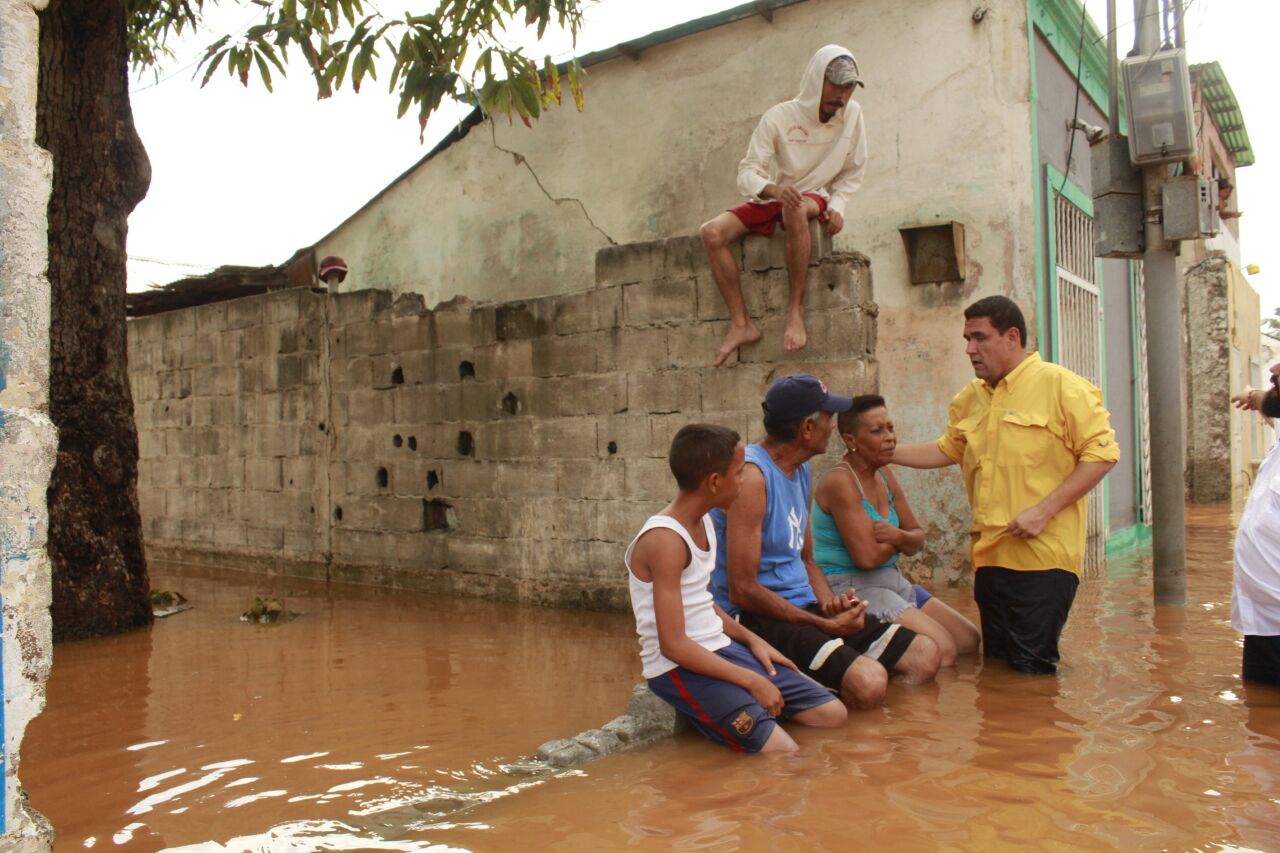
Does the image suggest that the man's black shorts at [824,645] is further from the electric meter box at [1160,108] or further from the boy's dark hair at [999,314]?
the electric meter box at [1160,108]

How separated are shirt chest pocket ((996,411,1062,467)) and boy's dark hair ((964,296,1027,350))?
1.34 feet

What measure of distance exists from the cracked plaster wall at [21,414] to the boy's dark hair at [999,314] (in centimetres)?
394

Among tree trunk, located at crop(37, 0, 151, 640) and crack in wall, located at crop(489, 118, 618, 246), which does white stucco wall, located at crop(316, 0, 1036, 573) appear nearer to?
crack in wall, located at crop(489, 118, 618, 246)

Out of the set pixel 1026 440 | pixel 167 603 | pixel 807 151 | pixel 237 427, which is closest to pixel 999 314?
A: pixel 1026 440

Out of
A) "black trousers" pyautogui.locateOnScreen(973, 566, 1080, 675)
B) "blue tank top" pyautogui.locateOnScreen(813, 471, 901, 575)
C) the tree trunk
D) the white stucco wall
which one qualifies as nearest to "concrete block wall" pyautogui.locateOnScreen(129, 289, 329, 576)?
the tree trunk

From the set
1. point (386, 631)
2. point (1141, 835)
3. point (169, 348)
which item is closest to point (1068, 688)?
point (1141, 835)

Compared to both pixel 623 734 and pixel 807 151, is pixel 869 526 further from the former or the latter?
pixel 807 151

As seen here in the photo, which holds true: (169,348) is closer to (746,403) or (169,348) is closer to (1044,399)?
(746,403)

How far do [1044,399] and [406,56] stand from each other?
3895 mm

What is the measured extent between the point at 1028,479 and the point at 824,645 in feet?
4.15

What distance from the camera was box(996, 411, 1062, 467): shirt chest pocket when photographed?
15.5 feet

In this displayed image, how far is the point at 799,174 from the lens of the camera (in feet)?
19.9

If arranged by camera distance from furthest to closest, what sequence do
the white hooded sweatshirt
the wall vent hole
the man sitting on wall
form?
1. the wall vent hole
2. the white hooded sweatshirt
3. the man sitting on wall

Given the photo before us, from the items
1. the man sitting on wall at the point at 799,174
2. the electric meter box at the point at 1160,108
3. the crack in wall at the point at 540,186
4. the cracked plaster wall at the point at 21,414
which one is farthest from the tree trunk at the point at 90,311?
the electric meter box at the point at 1160,108
